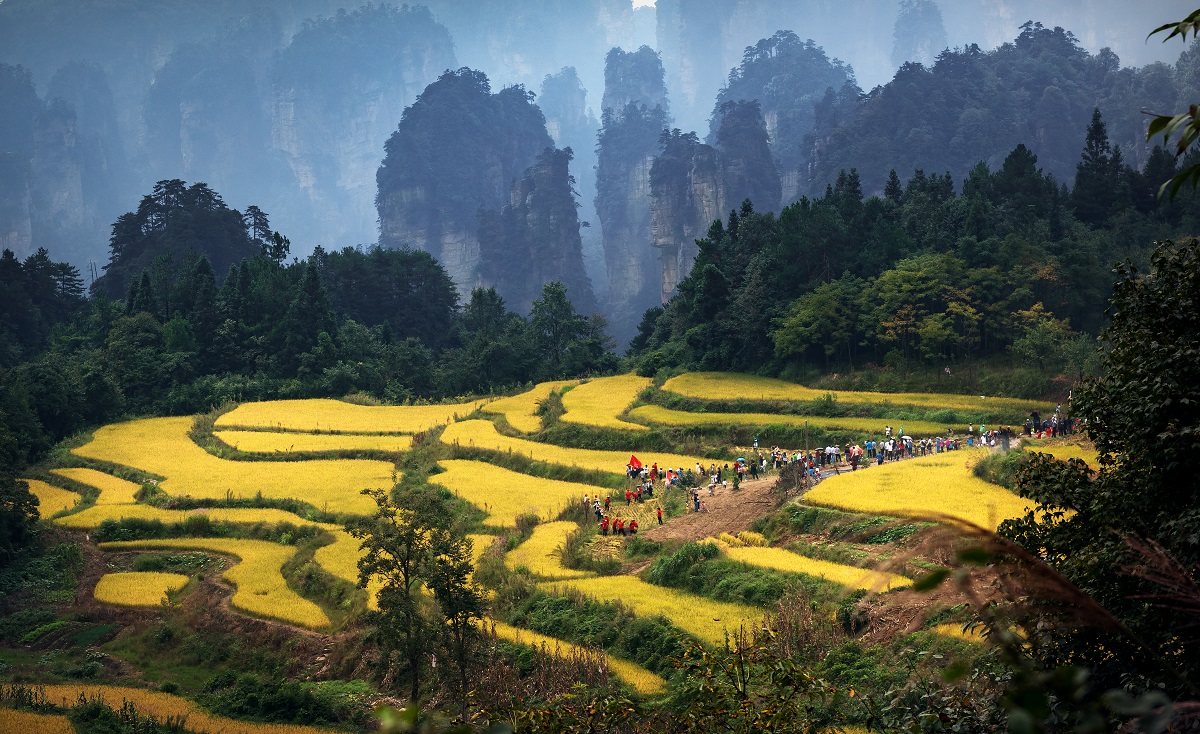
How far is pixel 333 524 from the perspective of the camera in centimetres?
2330

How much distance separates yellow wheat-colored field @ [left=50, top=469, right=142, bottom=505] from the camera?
25531 mm

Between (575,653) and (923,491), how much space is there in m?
8.82

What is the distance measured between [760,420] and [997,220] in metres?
16.8

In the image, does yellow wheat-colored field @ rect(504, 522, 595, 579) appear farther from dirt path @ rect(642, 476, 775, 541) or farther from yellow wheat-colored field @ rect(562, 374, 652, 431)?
yellow wheat-colored field @ rect(562, 374, 652, 431)

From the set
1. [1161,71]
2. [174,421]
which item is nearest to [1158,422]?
[174,421]

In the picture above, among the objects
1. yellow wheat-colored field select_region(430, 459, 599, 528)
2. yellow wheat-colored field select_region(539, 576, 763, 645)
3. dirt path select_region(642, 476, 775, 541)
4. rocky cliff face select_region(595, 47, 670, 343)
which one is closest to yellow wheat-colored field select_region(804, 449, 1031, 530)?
dirt path select_region(642, 476, 775, 541)

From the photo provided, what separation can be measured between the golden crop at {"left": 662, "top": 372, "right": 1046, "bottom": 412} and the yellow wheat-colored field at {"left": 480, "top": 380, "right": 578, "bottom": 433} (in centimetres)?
574

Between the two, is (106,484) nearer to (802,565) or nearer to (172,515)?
(172,515)

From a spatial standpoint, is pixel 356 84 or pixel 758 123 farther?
pixel 356 84

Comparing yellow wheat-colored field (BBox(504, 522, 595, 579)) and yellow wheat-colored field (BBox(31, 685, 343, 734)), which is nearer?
yellow wheat-colored field (BBox(31, 685, 343, 734))

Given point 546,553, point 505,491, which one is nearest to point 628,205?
point 505,491

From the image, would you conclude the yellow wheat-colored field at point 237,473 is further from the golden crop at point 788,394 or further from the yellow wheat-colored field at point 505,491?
the golden crop at point 788,394

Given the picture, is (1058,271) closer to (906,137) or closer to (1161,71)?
(906,137)

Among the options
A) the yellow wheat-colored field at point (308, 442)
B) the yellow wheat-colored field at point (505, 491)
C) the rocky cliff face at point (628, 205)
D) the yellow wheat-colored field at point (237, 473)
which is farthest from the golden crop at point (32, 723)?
the rocky cliff face at point (628, 205)
